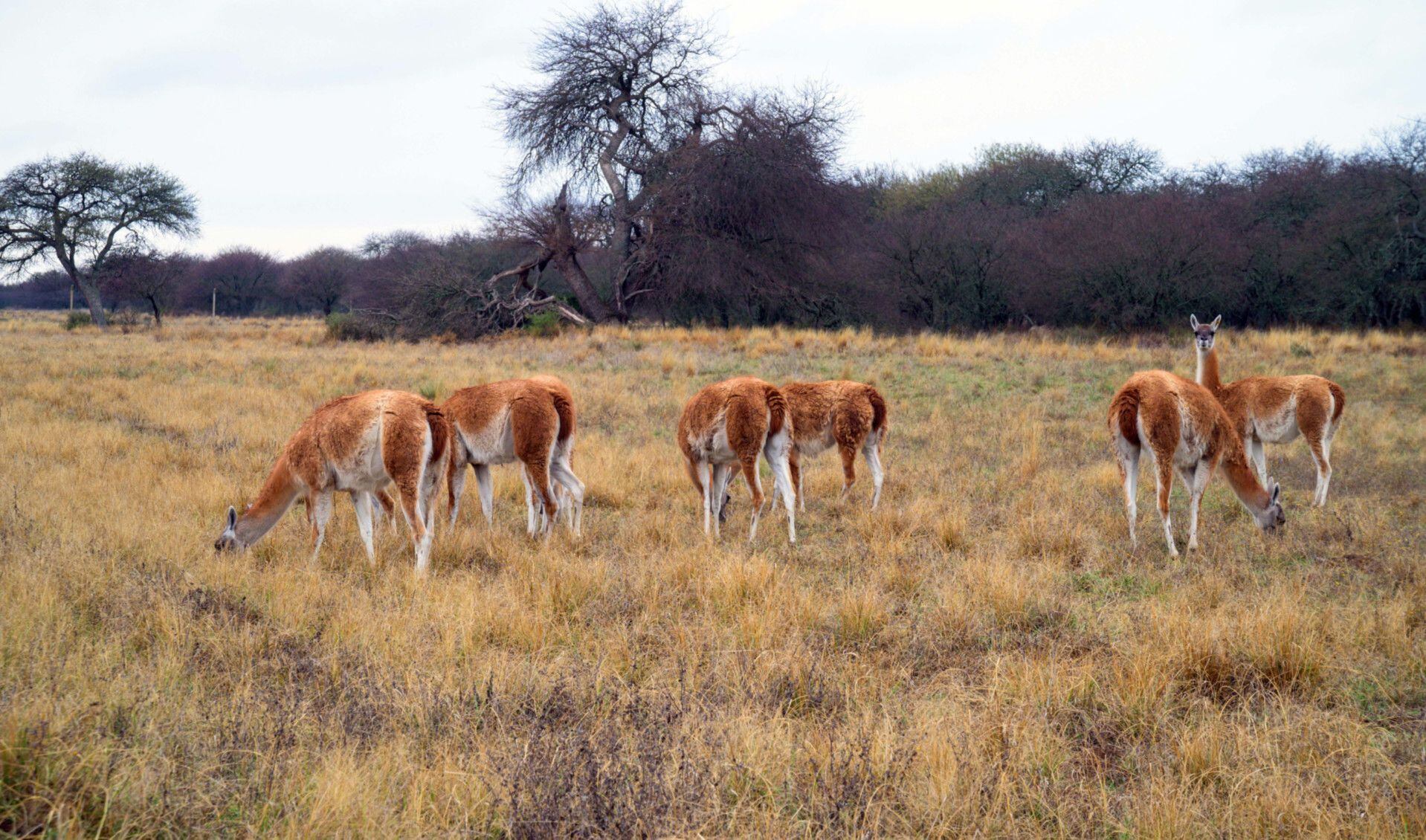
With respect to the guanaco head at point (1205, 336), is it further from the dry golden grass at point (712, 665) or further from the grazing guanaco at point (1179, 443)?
the grazing guanaco at point (1179, 443)

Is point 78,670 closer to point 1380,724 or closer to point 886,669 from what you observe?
point 886,669

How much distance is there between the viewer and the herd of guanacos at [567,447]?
6.64 m

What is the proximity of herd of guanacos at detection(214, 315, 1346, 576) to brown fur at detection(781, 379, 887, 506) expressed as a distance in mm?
14

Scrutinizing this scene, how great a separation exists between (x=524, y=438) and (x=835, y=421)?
3.32 metres

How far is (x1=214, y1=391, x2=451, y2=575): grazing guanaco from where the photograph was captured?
6.54m

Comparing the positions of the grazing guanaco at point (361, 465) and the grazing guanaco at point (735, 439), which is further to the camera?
the grazing guanaco at point (735, 439)

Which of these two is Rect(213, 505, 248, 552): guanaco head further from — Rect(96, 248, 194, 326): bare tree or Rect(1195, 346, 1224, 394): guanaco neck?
Rect(96, 248, 194, 326): bare tree

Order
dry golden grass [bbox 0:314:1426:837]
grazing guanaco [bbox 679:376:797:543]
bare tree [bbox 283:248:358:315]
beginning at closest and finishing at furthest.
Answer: dry golden grass [bbox 0:314:1426:837]
grazing guanaco [bbox 679:376:797:543]
bare tree [bbox 283:248:358:315]

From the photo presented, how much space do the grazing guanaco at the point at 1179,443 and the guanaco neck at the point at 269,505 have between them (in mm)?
6764

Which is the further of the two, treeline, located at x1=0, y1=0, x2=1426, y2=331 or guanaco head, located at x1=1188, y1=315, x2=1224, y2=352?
treeline, located at x1=0, y1=0, x2=1426, y2=331

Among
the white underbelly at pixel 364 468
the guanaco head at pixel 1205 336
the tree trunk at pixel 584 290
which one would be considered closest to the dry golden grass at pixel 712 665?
the white underbelly at pixel 364 468

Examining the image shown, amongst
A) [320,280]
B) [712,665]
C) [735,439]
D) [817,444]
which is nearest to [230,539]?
[735,439]

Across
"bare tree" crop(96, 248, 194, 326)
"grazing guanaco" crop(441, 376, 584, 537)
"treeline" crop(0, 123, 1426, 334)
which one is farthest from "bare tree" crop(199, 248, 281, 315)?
"grazing guanaco" crop(441, 376, 584, 537)

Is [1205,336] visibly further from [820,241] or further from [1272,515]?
[820,241]
